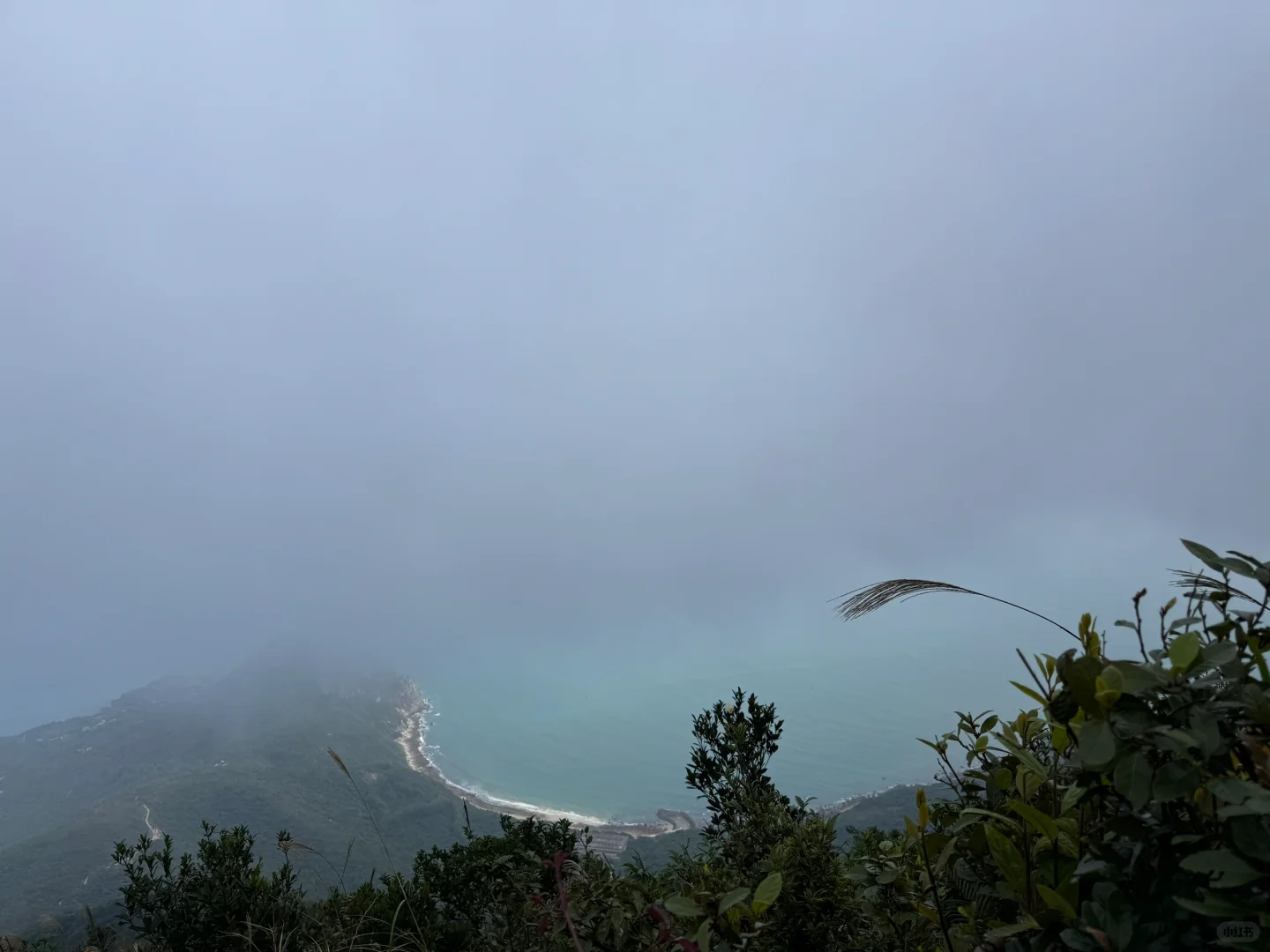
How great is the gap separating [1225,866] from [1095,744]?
138 mm

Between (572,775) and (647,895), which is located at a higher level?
(647,895)

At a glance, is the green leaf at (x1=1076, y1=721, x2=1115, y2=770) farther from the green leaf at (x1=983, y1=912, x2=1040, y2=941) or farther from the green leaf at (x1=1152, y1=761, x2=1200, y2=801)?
the green leaf at (x1=983, y1=912, x2=1040, y2=941)

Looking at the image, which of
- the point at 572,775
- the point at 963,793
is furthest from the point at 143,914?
the point at 572,775

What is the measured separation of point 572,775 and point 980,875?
126ft

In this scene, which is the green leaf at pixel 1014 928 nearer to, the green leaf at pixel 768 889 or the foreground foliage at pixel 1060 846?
the foreground foliage at pixel 1060 846

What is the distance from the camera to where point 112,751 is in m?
45.4

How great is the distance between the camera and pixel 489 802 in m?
28.2

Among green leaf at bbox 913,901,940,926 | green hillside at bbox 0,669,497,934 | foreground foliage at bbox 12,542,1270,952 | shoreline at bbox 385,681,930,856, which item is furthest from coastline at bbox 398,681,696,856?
green leaf at bbox 913,901,940,926

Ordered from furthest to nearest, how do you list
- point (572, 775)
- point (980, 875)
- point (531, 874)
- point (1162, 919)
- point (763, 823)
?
point (572, 775)
point (763, 823)
point (531, 874)
point (980, 875)
point (1162, 919)

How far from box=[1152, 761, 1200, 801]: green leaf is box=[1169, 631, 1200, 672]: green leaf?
0.36ft

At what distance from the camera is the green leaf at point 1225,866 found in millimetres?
610

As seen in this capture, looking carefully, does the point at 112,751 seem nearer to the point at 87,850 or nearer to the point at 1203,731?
the point at 87,850

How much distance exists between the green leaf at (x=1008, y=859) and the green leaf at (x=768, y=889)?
12.9 inches

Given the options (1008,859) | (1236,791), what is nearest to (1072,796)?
(1008,859)
